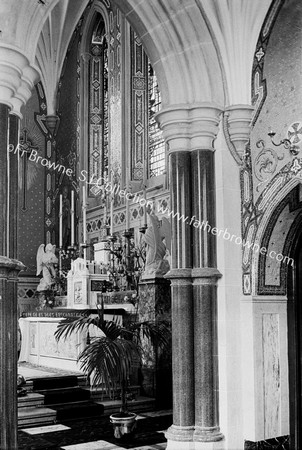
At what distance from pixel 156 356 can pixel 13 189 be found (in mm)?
4036

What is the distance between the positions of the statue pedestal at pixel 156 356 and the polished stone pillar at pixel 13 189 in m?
3.68

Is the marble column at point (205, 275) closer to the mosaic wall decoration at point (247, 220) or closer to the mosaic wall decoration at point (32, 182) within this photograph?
the mosaic wall decoration at point (247, 220)

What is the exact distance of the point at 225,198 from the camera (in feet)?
17.7

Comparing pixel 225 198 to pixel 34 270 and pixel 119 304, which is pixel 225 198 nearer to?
pixel 119 304

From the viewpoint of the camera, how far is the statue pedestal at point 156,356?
765 cm

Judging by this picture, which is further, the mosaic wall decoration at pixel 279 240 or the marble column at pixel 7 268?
the mosaic wall decoration at pixel 279 240

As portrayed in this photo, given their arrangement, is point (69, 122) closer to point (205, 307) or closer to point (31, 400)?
point (31, 400)

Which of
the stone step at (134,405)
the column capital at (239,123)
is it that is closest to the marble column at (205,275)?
the column capital at (239,123)

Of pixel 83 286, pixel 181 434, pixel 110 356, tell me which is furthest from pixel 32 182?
pixel 181 434

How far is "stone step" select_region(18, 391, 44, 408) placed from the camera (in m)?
7.09

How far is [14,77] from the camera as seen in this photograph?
416cm

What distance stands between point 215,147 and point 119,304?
3645 millimetres

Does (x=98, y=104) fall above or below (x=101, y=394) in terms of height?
above

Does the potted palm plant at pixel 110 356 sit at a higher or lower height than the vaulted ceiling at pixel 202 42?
lower
